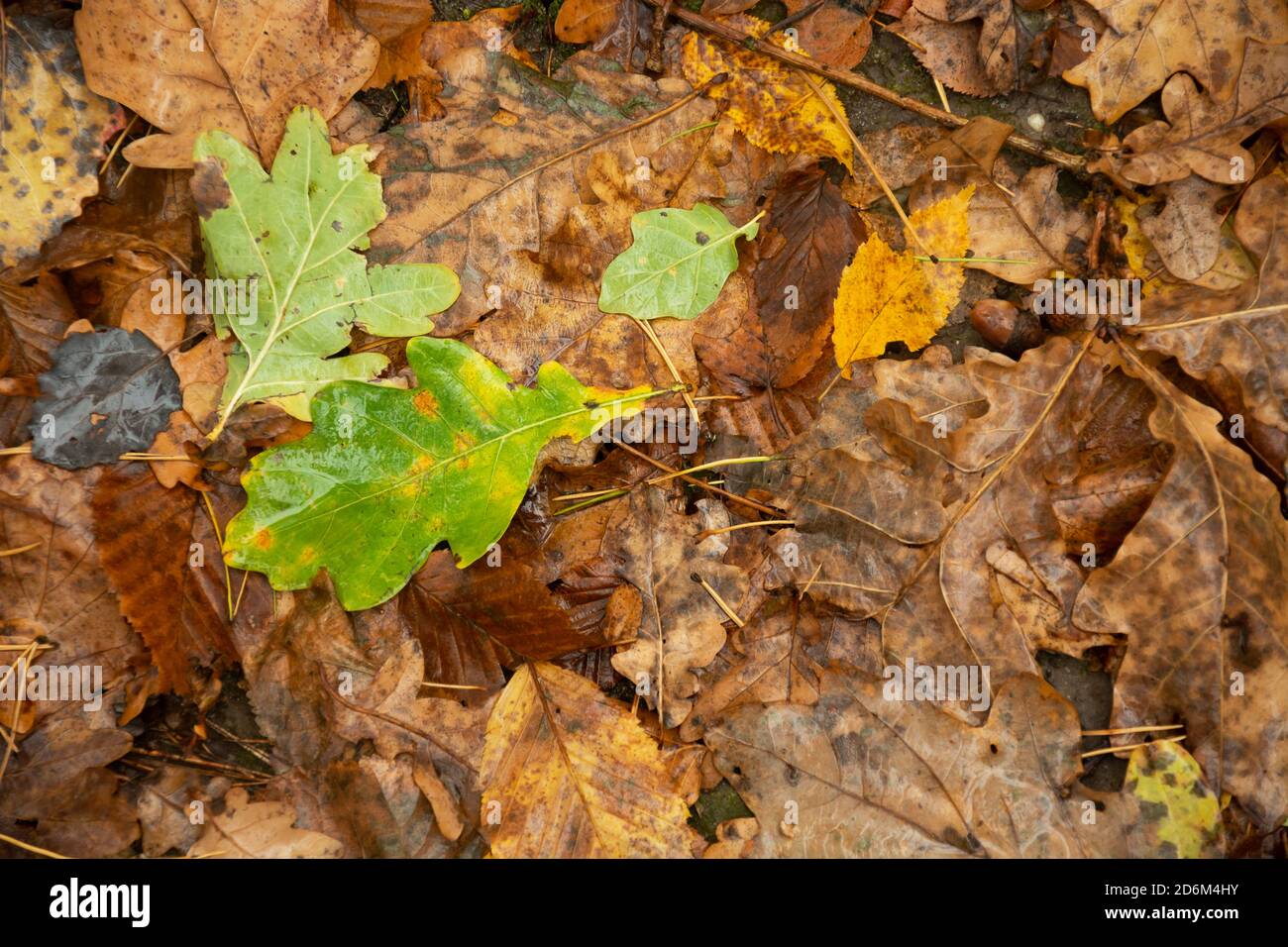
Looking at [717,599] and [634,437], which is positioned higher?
[634,437]

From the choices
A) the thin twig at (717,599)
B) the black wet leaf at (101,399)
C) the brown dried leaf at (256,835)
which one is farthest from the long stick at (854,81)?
the brown dried leaf at (256,835)

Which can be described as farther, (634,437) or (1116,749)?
(634,437)

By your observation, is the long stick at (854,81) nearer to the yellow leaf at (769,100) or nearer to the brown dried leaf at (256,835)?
the yellow leaf at (769,100)

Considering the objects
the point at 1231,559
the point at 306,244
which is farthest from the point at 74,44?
the point at 1231,559

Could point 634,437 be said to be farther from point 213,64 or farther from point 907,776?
point 213,64

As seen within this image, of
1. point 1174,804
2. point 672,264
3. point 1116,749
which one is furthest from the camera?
point 672,264

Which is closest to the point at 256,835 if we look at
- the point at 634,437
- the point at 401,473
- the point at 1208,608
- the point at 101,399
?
the point at 401,473

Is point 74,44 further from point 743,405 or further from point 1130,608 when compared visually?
point 1130,608

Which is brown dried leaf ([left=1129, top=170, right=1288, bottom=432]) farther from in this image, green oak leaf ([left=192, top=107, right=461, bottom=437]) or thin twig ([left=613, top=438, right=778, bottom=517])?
green oak leaf ([left=192, top=107, right=461, bottom=437])
